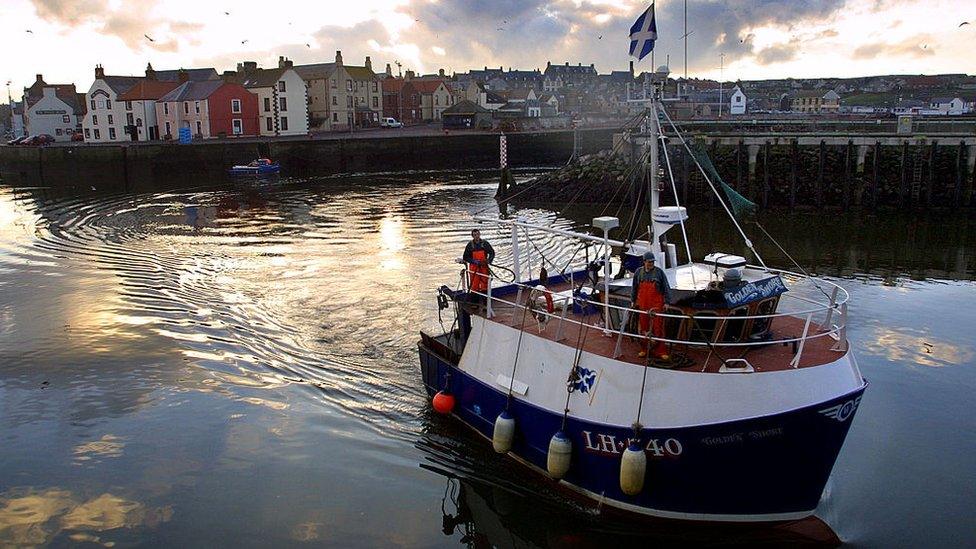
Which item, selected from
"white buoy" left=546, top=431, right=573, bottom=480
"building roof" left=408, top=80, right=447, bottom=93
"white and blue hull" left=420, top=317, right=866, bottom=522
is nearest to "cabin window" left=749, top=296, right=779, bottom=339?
"white and blue hull" left=420, top=317, right=866, bottom=522

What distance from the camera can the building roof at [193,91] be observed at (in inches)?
2643

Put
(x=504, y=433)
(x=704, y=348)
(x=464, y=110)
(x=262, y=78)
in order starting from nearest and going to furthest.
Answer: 1. (x=704, y=348)
2. (x=504, y=433)
3. (x=262, y=78)
4. (x=464, y=110)

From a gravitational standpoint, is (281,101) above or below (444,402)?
above

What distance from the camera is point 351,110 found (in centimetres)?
8300

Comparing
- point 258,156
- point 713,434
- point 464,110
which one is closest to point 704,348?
point 713,434

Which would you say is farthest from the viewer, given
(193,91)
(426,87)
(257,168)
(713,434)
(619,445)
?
(426,87)

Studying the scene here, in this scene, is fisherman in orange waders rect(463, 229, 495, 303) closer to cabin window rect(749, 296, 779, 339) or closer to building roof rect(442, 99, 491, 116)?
cabin window rect(749, 296, 779, 339)

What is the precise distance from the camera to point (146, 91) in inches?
2763

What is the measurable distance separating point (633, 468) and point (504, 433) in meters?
2.14

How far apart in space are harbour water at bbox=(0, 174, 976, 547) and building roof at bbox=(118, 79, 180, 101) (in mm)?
47684

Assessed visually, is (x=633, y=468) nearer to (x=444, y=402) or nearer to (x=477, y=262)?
(x=444, y=402)

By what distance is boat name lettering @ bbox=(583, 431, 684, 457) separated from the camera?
8.55m

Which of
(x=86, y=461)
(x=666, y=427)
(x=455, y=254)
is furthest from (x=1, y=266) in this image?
(x=666, y=427)

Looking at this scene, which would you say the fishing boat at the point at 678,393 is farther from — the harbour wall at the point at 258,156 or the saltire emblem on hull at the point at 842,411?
the harbour wall at the point at 258,156
